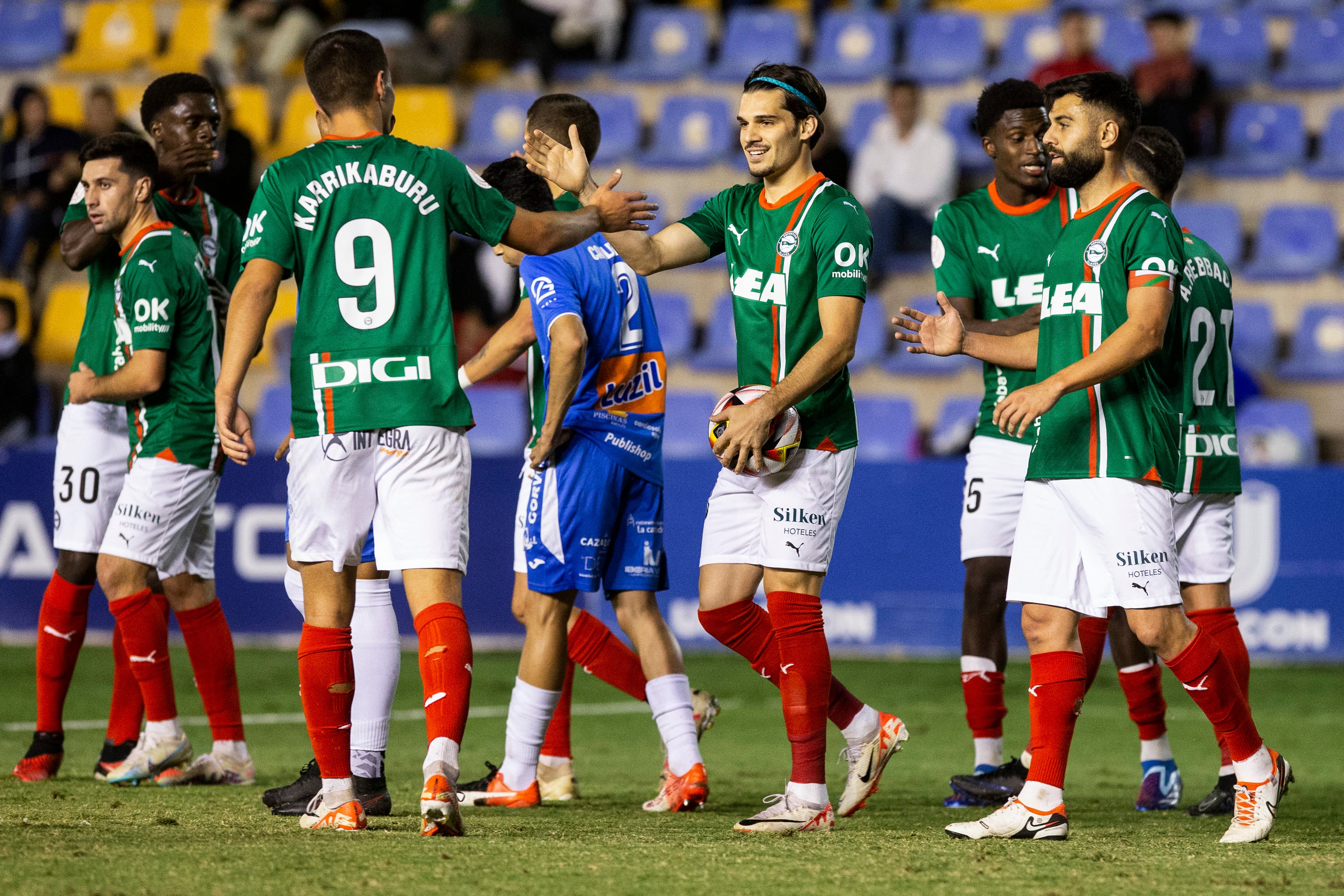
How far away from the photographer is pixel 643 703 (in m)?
8.68

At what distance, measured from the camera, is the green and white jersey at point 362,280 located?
14.0 ft

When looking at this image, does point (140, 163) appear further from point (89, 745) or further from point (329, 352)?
point (89, 745)

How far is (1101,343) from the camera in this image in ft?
14.2

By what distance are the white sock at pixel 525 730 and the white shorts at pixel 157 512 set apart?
54.4 inches

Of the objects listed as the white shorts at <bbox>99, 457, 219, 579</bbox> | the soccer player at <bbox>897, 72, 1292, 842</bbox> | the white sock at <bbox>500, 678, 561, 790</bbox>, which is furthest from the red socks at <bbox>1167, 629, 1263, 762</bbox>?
the white shorts at <bbox>99, 457, 219, 579</bbox>

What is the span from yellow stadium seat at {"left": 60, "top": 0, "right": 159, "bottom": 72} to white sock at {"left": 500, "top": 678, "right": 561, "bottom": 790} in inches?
466

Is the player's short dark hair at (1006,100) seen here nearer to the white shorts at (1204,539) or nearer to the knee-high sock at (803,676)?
the white shorts at (1204,539)

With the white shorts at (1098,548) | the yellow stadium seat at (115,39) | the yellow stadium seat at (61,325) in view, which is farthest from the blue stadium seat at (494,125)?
the white shorts at (1098,548)

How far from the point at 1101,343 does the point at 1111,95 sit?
0.67 m

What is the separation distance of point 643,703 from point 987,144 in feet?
13.5

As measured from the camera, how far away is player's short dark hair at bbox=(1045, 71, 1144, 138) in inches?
172

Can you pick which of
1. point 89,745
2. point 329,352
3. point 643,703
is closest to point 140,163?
point 329,352

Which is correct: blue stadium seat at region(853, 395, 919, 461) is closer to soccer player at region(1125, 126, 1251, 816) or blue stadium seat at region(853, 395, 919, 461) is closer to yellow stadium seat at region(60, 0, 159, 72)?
soccer player at region(1125, 126, 1251, 816)

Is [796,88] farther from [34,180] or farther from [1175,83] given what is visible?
[34,180]
